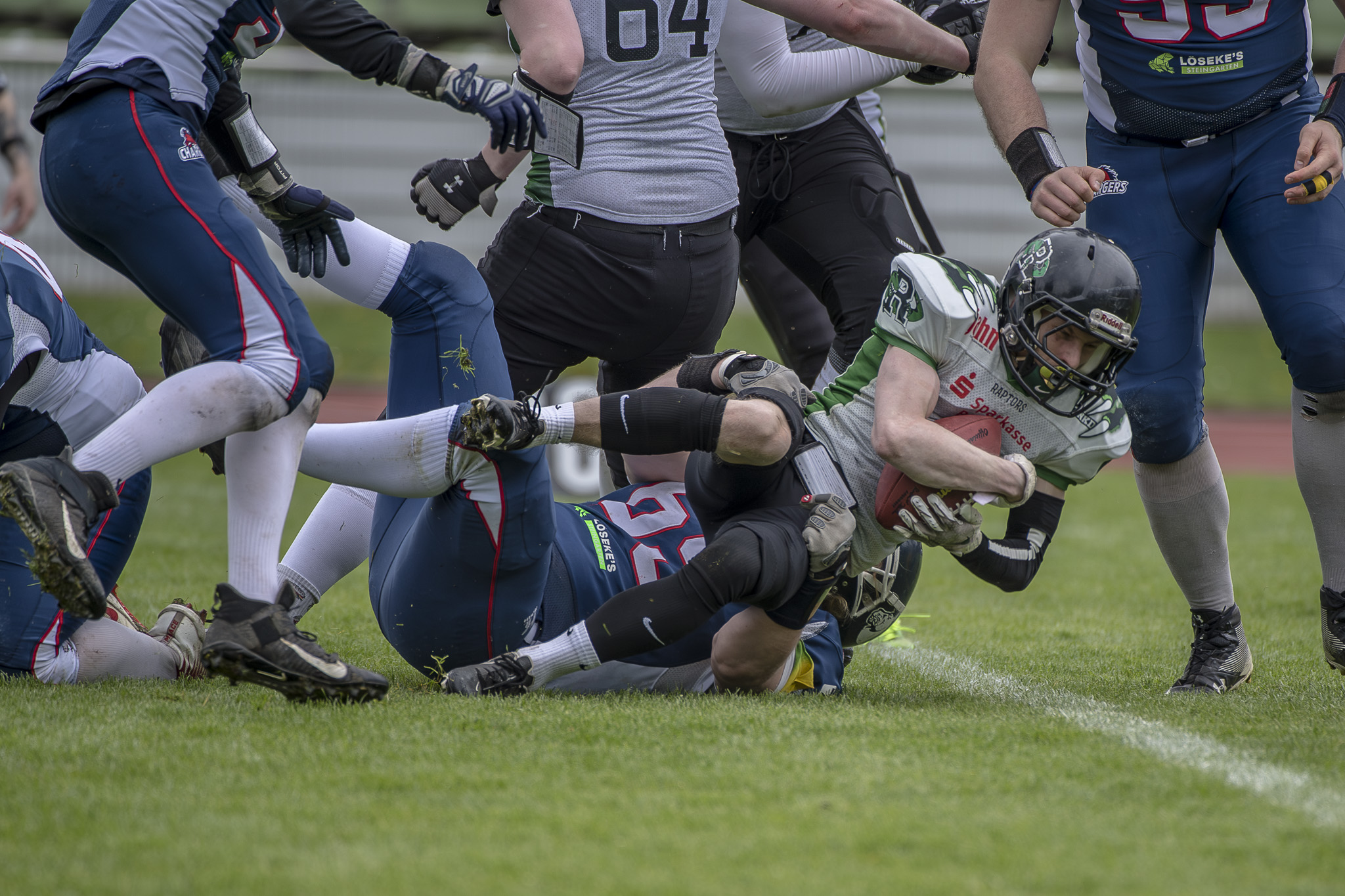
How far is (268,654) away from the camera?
8.75ft

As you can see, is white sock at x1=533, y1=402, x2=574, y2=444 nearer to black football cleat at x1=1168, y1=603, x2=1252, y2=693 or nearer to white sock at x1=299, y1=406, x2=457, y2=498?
white sock at x1=299, y1=406, x2=457, y2=498

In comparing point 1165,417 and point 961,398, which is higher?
point 961,398

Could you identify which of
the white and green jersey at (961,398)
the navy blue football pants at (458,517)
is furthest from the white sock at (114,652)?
the white and green jersey at (961,398)

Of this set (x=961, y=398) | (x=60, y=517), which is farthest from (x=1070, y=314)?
(x=60, y=517)

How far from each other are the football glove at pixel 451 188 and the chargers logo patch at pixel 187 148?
0.88 metres

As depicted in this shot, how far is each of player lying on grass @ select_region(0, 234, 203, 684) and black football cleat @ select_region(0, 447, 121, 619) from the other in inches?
24.2

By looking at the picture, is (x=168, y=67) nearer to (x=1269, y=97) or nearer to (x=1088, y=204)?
(x=1088, y=204)

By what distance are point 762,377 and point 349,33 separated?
1348mm

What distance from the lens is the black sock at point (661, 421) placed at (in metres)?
3.12

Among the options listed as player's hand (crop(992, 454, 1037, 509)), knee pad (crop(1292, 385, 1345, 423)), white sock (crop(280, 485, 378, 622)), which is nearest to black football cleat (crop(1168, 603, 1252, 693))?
knee pad (crop(1292, 385, 1345, 423))

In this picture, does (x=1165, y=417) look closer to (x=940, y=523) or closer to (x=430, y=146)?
(x=940, y=523)

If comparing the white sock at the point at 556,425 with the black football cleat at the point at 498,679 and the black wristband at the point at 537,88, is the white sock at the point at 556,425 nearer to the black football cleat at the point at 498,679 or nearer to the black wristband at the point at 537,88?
the black football cleat at the point at 498,679

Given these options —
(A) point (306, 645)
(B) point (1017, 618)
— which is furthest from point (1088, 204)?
(A) point (306, 645)

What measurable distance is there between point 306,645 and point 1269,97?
9.10 ft
